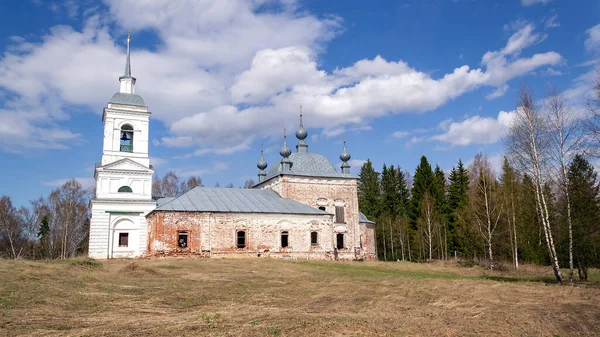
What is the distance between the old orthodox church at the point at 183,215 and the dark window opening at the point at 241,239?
0.20ft

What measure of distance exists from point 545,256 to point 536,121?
15.5 m

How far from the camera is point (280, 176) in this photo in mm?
32656

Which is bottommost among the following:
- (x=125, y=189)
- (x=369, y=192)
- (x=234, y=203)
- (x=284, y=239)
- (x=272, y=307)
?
(x=272, y=307)

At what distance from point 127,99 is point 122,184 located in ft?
18.5

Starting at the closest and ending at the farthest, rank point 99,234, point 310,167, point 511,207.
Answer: point 99,234 → point 511,207 → point 310,167

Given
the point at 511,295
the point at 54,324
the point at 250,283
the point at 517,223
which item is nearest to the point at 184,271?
the point at 250,283

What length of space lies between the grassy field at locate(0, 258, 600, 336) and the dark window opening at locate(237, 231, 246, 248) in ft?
38.1

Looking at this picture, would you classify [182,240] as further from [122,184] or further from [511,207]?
[511,207]

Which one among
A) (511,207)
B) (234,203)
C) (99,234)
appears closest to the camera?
(99,234)

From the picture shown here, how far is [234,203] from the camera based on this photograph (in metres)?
29.4

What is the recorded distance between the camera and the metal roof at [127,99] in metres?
29.1

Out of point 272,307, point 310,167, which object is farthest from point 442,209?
point 272,307

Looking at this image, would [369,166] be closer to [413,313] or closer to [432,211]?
[432,211]

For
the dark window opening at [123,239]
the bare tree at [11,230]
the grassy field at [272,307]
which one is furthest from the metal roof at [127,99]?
the bare tree at [11,230]
